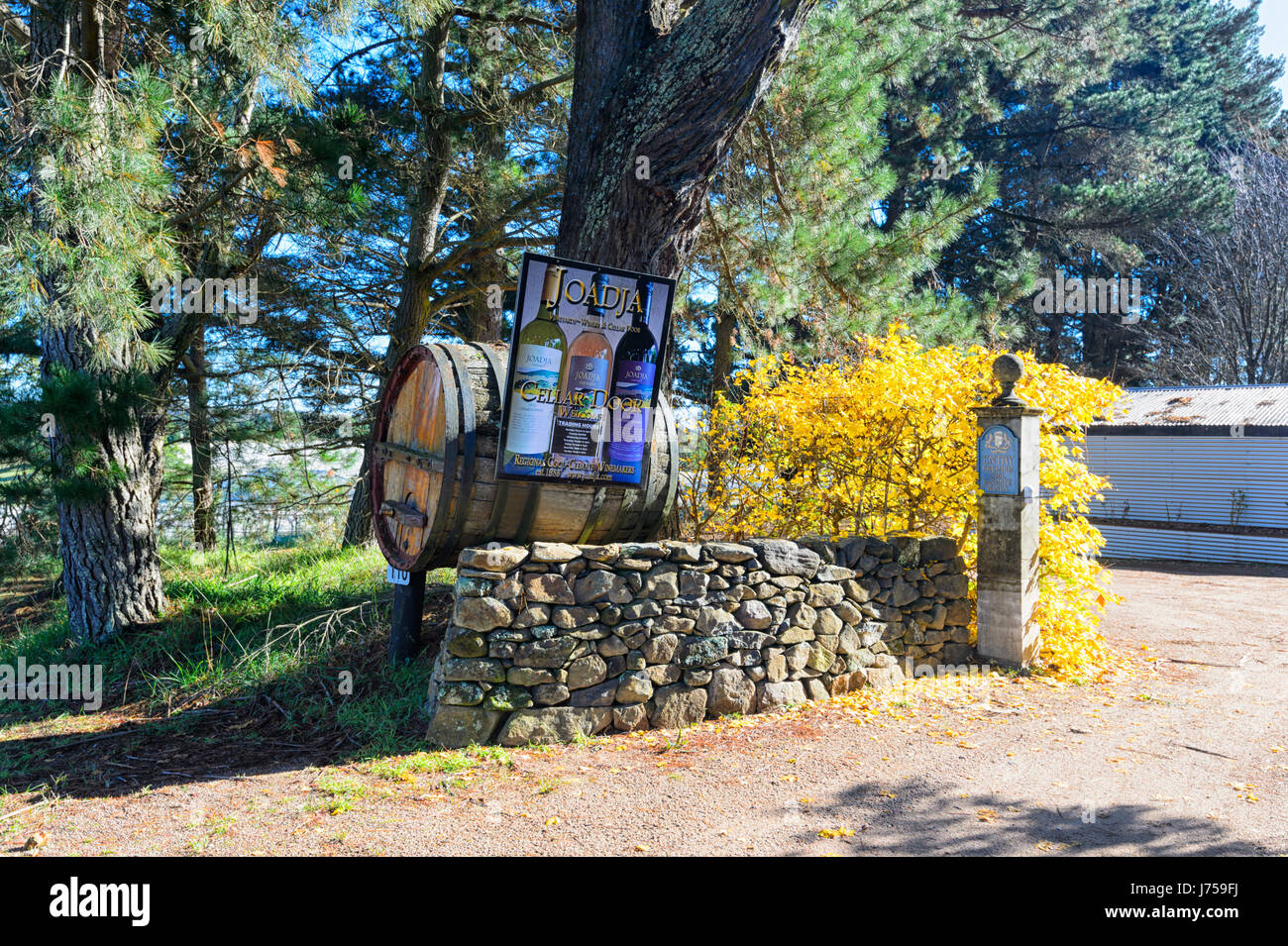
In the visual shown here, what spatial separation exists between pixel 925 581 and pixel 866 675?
924 mm

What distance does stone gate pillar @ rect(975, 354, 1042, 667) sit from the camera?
6242 mm

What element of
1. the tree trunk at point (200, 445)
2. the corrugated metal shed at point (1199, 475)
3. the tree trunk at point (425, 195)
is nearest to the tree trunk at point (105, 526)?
the tree trunk at point (425, 195)

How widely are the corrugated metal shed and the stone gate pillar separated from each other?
35.5ft

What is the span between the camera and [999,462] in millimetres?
6289

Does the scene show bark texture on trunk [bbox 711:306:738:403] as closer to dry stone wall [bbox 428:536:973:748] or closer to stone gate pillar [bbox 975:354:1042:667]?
stone gate pillar [bbox 975:354:1042:667]

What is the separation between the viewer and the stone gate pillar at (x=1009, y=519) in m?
6.24

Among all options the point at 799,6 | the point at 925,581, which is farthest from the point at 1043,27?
the point at 925,581

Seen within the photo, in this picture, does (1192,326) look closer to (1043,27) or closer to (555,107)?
(1043,27)

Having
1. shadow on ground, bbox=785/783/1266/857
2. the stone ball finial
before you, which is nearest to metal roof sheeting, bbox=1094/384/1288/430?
the stone ball finial

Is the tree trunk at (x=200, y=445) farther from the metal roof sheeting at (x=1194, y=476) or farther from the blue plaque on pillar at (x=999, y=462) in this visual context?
the metal roof sheeting at (x=1194, y=476)

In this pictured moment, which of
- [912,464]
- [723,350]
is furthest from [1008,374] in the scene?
[723,350]

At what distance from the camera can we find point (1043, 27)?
16.9 metres

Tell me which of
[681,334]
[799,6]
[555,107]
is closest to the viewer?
[799,6]

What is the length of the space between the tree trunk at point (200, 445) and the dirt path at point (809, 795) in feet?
23.6
